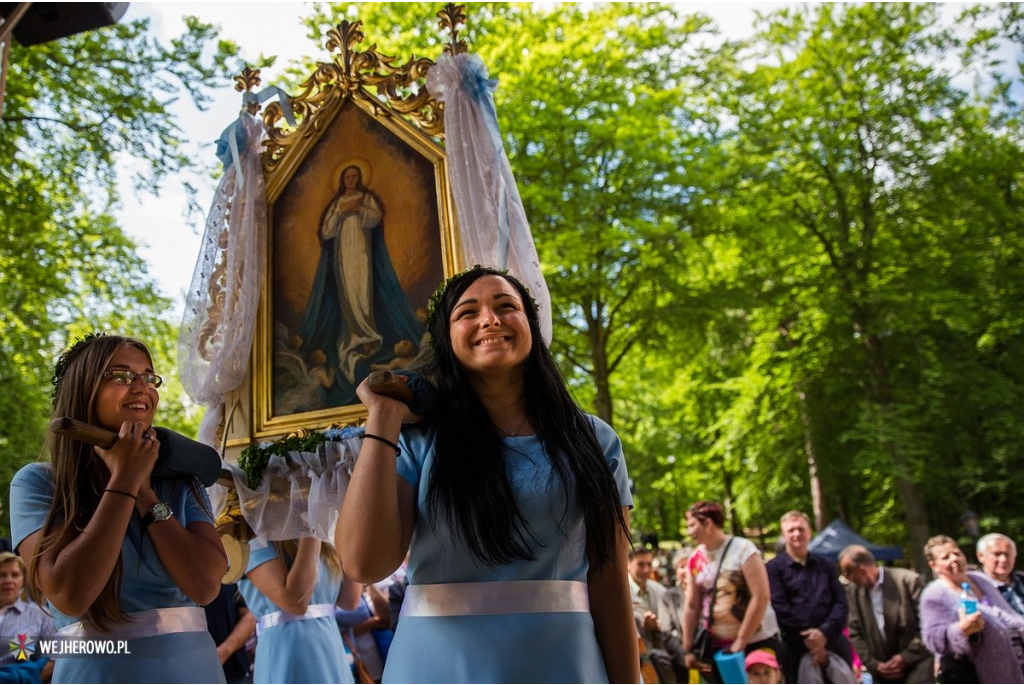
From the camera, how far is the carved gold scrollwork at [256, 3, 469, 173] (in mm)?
4691

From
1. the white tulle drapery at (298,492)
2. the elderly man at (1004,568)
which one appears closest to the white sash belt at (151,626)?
the white tulle drapery at (298,492)

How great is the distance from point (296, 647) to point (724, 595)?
298cm

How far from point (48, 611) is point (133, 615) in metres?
0.29

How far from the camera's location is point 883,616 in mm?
7051

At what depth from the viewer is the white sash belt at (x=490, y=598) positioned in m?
1.91

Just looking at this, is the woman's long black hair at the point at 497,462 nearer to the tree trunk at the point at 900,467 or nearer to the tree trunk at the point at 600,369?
the tree trunk at the point at 600,369

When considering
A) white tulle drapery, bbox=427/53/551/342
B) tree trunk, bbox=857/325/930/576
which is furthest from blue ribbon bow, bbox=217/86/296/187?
tree trunk, bbox=857/325/930/576

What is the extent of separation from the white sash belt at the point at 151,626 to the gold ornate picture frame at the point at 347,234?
1.95 meters

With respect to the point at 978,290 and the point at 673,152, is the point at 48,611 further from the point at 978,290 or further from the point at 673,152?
the point at 978,290

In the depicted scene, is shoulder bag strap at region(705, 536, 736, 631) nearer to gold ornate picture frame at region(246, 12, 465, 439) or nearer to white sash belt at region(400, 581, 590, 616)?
gold ornate picture frame at region(246, 12, 465, 439)

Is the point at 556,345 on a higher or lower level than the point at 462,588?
higher

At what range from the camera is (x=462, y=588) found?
1925 millimetres

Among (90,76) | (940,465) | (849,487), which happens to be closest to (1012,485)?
(940,465)

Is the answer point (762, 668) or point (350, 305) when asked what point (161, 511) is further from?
point (762, 668)
